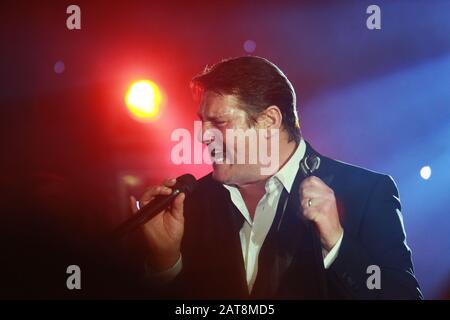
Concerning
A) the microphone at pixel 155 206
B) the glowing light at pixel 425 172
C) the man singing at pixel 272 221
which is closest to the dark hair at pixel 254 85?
the man singing at pixel 272 221

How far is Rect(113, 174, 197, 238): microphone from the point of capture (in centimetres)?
201

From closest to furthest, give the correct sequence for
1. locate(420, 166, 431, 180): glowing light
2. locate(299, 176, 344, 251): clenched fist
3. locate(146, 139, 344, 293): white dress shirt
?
1. locate(299, 176, 344, 251): clenched fist
2. locate(146, 139, 344, 293): white dress shirt
3. locate(420, 166, 431, 180): glowing light

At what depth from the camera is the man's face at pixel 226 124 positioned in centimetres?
207

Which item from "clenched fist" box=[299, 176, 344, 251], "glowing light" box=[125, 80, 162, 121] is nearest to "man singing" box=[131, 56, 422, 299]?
"clenched fist" box=[299, 176, 344, 251]

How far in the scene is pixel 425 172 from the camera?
220 cm

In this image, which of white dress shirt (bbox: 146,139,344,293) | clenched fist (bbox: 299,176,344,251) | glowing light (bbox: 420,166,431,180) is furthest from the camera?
glowing light (bbox: 420,166,431,180)

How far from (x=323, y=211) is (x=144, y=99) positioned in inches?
35.1

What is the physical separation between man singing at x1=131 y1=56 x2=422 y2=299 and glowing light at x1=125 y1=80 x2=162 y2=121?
0.18 meters

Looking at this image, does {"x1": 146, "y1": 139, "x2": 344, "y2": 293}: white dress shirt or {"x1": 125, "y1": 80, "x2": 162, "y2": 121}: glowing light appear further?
A: {"x1": 125, "y1": 80, "x2": 162, "y2": 121}: glowing light

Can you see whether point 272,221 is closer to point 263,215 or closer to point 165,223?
point 263,215

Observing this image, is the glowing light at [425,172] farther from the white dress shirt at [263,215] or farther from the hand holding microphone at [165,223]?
the hand holding microphone at [165,223]

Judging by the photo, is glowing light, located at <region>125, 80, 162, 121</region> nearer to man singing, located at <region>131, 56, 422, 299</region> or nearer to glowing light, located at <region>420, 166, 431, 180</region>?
man singing, located at <region>131, 56, 422, 299</region>
